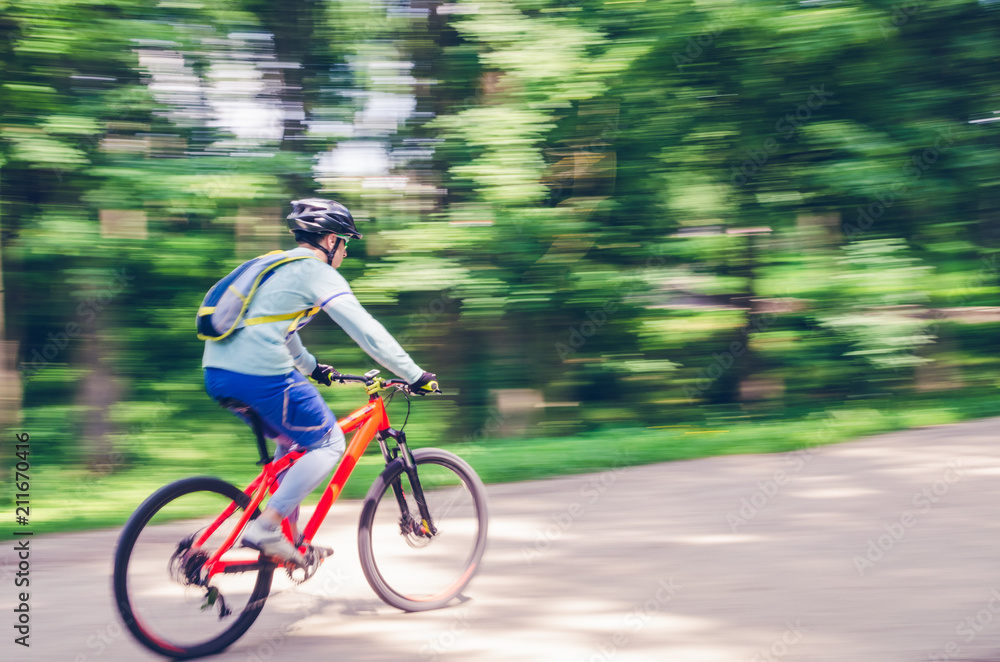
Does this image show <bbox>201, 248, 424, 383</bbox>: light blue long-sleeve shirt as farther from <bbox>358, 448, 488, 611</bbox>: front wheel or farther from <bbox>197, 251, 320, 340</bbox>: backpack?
<bbox>358, 448, 488, 611</bbox>: front wheel

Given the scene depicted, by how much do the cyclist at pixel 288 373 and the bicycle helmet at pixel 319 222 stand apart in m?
0.01

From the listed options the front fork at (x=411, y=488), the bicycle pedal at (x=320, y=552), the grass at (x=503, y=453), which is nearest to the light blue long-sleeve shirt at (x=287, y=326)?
the front fork at (x=411, y=488)

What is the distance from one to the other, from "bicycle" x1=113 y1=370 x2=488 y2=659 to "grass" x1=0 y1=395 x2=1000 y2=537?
1.76 metres

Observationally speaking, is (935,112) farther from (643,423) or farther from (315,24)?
(315,24)

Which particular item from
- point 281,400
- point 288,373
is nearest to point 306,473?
point 281,400

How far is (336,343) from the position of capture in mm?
8172

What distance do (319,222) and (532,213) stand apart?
454cm

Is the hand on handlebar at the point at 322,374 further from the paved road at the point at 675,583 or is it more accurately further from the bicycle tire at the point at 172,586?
the paved road at the point at 675,583

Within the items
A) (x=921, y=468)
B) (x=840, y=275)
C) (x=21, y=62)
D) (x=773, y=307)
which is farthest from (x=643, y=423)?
(x=21, y=62)

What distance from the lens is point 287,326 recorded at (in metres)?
3.71

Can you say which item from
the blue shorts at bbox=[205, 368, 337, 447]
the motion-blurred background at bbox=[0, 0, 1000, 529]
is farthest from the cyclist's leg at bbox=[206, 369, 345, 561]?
the motion-blurred background at bbox=[0, 0, 1000, 529]

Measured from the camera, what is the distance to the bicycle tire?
3.42 metres

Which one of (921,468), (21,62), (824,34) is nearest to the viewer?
(921,468)

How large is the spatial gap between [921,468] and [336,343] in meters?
5.20
